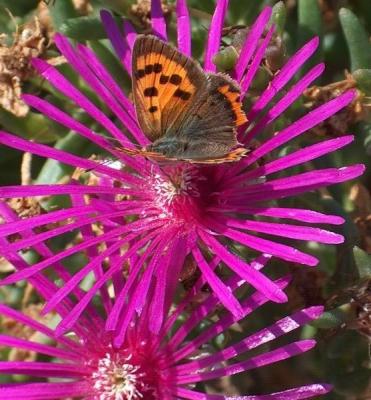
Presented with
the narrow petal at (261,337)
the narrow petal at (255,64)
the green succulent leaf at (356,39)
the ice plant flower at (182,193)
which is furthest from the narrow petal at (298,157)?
the green succulent leaf at (356,39)

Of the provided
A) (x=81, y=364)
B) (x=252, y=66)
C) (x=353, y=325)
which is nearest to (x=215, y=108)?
(x=252, y=66)

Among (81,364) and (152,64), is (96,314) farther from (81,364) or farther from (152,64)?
(152,64)

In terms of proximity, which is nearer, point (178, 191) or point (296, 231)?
point (296, 231)

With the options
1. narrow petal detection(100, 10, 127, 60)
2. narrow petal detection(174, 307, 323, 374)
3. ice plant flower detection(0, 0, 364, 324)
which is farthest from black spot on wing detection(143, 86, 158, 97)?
narrow petal detection(174, 307, 323, 374)

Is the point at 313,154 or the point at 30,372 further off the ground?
the point at 313,154

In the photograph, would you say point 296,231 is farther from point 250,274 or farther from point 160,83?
point 160,83

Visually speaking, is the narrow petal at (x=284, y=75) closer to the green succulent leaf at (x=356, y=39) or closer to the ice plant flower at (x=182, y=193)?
the ice plant flower at (x=182, y=193)

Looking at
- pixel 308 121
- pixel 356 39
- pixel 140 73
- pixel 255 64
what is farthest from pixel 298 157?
pixel 356 39
